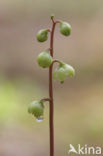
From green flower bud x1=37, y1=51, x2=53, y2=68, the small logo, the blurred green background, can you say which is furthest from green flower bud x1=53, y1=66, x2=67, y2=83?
the blurred green background

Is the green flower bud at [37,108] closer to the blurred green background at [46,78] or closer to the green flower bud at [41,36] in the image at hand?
the green flower bud at [41,36]

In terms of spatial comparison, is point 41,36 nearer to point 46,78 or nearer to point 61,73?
point 61,73

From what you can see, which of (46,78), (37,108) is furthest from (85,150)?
(46,78)

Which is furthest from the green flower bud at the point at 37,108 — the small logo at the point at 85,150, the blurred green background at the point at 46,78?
the blurred green background at the point at 46,78

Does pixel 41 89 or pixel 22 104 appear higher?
pixel 41 89

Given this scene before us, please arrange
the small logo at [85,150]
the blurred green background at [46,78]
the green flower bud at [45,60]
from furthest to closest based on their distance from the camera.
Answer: the blurred green background at [46,78] → the small logo at [85,150] → the green flower bud at [45,60]

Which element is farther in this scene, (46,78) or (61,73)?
(46,78)

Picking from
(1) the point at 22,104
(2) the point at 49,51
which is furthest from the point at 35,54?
(2) the point at 49,51

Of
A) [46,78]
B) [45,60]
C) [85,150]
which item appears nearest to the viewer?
[45,60]

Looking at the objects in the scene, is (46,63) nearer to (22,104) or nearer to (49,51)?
(49,51)
